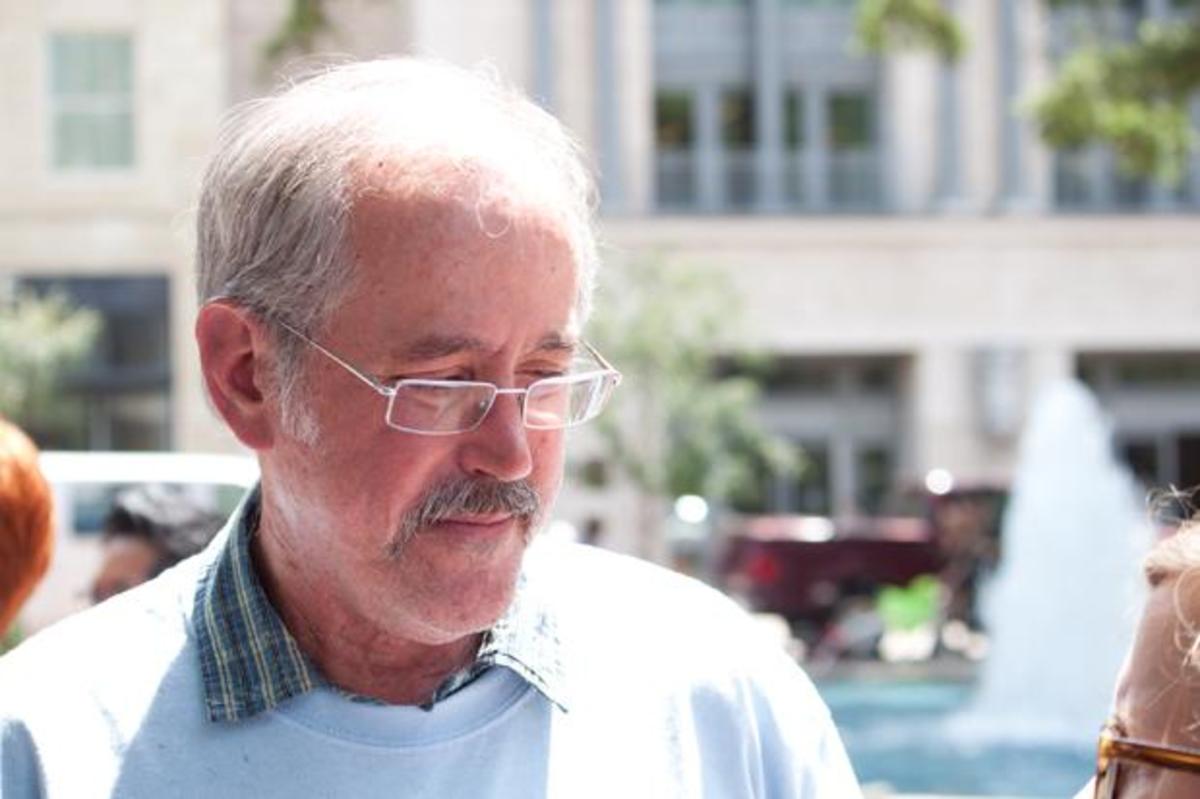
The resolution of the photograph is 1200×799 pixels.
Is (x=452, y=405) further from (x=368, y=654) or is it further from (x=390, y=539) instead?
(x=368, y=654)

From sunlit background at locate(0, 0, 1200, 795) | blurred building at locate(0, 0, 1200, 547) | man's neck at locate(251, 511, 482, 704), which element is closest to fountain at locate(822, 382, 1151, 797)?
sunlit background at locate(0, 0, 1200, 795)

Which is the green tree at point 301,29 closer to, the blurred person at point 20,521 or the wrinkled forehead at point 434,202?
the blurred person at point 20,521

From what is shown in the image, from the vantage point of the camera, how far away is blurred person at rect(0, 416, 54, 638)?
3066 millimetres

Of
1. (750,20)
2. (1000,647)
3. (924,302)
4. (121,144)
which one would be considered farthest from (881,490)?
(1000,647)

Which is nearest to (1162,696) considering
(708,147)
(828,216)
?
(828,216)

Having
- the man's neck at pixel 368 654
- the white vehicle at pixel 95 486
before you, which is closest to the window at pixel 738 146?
the white vehicle at pixel 95 486

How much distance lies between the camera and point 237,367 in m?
2.07

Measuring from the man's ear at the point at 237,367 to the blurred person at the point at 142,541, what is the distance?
3143mm

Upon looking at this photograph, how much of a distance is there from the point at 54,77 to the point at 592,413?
29.4m

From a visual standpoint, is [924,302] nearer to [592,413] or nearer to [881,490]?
[881,490]

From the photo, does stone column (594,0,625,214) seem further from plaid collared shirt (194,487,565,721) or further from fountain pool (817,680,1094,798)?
plaid collared shirt (194,487,565,721)

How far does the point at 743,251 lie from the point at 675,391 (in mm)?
6466

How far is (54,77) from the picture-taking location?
30.3 m

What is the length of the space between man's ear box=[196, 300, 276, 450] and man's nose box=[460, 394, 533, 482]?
0.20m
